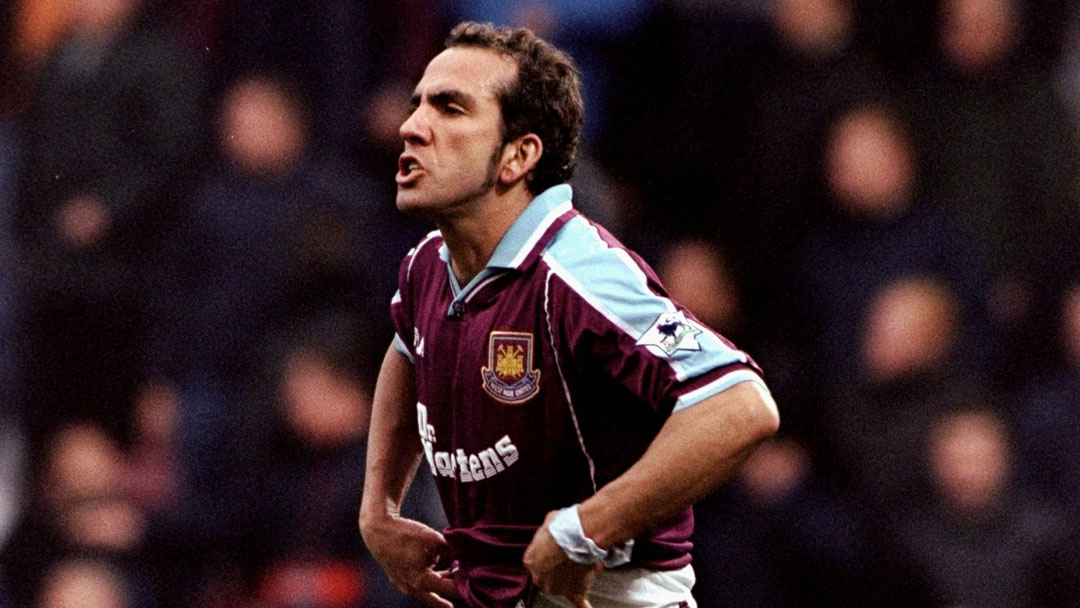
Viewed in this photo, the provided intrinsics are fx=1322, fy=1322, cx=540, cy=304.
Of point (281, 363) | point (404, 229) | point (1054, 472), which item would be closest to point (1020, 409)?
point (1054, 472)

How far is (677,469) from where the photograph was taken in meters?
1.49

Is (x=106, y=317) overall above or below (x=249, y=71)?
below

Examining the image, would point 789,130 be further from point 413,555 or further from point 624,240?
point 413,555

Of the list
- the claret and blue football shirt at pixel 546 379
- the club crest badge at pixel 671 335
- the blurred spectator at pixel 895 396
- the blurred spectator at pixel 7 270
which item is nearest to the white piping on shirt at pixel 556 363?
the claret and blue football shirt at pixel 546 379

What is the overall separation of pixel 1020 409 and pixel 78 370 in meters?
1.86

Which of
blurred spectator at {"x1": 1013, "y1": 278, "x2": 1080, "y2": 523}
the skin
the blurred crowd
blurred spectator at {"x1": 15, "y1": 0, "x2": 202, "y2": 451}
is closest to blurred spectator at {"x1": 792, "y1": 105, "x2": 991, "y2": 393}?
the blurred crowd

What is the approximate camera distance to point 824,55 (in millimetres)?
2555

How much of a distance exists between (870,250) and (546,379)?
113cm

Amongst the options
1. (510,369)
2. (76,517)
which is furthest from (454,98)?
(76,517)

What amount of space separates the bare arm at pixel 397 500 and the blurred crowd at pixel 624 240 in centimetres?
62

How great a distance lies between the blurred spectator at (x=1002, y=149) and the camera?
2537 mm

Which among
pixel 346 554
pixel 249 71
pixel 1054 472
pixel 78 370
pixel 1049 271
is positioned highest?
pixel 249 71

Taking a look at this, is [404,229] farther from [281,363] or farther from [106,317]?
[106,317]

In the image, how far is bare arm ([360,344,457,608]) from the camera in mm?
1872
